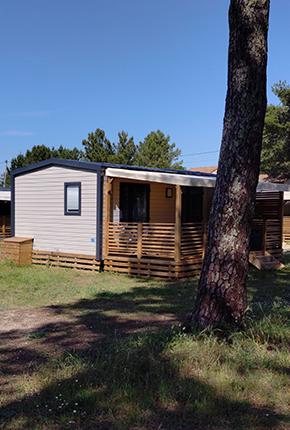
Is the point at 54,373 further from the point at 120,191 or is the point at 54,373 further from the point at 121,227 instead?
the point at 120,191

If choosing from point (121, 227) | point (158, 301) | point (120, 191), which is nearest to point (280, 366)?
point (158, 301)

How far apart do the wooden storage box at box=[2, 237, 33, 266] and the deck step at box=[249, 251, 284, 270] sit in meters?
6.53

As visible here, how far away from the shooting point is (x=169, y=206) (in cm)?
1534

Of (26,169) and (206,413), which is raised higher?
(26,169)

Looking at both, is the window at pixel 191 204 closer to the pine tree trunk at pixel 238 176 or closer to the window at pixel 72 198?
the window at pixel 72 198

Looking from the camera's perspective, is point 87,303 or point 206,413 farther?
point 87,303

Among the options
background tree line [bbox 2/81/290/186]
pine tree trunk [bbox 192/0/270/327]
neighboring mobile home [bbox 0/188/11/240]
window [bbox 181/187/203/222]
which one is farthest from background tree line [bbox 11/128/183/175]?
pine tree trunk [bbox 192/0/270/327]

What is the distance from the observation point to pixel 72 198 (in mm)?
13109

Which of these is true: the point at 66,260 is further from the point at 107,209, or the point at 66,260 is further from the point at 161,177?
the point at 161,177

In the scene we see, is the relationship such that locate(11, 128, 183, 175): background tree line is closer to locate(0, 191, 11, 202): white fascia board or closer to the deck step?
locate(0, 191, 11, 202): white fascia board

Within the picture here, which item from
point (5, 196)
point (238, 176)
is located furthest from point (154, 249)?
point (5, 196)

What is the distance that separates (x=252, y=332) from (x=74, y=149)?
31.2 meters

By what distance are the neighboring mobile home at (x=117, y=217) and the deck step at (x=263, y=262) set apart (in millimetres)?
664

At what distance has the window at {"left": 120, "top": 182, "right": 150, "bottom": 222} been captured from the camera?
13.9 meters
